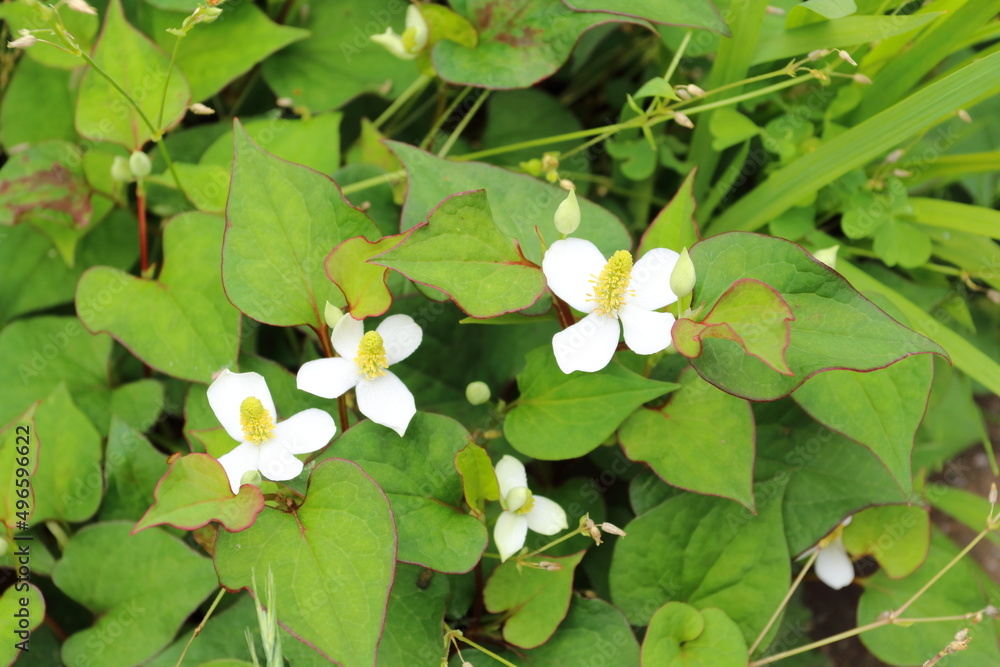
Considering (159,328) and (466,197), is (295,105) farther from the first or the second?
(466,197)

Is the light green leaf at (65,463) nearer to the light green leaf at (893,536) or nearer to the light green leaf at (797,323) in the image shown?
the light green leaf at (797,323)

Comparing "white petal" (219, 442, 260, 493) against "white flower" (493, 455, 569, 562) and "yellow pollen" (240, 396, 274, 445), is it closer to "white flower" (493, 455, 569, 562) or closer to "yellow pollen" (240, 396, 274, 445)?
"yellow pollen" (240, 396, 274, 445)

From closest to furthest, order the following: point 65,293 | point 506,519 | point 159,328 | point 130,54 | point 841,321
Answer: point 841,321 < point 506,519 < point 159,328 < point 130,54 < point 65,293

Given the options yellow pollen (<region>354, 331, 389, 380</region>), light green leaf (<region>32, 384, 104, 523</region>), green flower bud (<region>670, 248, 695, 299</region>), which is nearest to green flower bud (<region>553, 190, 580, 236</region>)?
green flower bud (<region>670, 248, 695, 299</region>)

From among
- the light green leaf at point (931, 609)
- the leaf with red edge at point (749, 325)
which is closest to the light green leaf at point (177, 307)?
the leaf with red edge at point (749, 325)

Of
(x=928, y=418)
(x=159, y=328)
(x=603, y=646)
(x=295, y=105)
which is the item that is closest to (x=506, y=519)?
(x=603, y=646)

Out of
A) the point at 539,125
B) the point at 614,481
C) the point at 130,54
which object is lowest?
the point at 614,481
